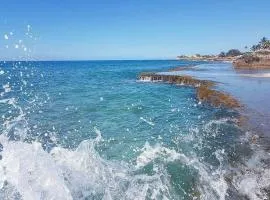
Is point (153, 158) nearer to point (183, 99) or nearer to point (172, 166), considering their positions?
point (172, 166)

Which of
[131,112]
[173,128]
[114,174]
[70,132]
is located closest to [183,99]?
[131,112]

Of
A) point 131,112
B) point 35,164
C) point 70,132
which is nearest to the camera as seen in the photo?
point 35,164

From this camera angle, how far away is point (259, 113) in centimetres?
2669

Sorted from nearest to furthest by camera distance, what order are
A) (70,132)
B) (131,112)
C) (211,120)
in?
(70,132)
(211,120)
(131,112)

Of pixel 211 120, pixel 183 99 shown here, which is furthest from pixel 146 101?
pixel 211 120

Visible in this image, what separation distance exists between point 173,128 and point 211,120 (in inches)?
152

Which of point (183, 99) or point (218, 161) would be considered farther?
point (183, 99)

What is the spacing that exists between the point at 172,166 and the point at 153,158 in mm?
1315

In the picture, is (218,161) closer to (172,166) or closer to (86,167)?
(172,166)

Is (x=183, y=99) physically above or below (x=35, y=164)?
below

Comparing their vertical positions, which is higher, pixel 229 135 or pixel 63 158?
pixel 63 158

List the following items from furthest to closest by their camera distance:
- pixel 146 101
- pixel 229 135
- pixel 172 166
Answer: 1. pixel 146 101
2. pixel 229 135
3. pixel 172 166

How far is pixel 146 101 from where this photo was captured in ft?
120

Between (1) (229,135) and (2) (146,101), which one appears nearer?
(1) (229,135)
